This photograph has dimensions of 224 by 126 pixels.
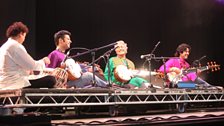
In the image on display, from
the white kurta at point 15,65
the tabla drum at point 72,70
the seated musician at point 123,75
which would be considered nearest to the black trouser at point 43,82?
the white kurta at point 15,65

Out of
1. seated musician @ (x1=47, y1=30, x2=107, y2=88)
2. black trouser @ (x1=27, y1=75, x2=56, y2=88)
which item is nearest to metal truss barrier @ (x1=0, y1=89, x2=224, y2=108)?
black trouser @ (x1=27, y1=75, x2=56, y2=88)

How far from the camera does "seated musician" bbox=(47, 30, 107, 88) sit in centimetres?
523

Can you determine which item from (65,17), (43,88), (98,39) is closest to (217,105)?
(98,39)

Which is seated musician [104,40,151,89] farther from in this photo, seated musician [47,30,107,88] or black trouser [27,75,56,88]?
black trouser [27,75,56,88]

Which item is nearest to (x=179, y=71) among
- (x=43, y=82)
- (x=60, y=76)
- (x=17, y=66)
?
(x=60, y=76)

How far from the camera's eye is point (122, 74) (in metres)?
6.03

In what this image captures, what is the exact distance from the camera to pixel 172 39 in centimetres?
852

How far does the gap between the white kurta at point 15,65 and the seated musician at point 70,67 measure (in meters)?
0.78

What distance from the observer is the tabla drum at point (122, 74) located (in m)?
6.00

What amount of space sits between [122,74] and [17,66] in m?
2.06

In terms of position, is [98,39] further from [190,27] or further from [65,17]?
[190,27]

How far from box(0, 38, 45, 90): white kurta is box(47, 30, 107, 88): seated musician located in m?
0.78

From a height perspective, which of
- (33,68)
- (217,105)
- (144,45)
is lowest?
(217,105)

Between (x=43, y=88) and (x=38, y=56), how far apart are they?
8.43ft
